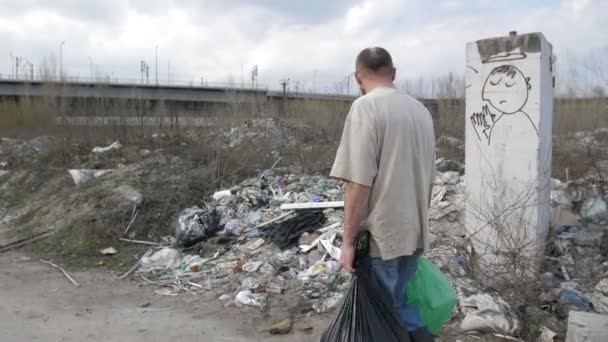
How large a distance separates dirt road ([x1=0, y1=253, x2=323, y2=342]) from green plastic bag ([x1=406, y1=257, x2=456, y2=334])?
5.36ft

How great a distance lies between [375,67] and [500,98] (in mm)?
2771

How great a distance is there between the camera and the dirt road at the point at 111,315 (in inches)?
174

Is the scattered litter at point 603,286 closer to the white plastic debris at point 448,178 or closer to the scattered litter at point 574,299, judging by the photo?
the scattered litter at point 574,299

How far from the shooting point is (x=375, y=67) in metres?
2.66

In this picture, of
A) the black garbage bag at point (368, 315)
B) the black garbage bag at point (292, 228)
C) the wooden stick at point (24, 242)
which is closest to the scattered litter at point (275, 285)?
the black garbage bag at point (292, 228)

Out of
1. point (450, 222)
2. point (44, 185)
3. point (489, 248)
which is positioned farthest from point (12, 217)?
point (489, 248)

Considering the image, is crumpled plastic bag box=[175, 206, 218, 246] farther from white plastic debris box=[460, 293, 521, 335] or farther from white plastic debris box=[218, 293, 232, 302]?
white plastic debris box=[460, 293, 521, 335]

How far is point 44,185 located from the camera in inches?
438

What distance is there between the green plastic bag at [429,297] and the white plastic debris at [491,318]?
1273 millimetres

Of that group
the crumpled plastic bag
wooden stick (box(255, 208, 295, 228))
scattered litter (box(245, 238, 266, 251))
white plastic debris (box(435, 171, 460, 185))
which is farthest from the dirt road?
white plastic debris (box(435, 171, 460, 185))

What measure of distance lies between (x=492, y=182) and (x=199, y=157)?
6.71 metres

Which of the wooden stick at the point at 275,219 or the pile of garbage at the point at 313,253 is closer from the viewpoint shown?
the pile of garbage at the point at 313,253

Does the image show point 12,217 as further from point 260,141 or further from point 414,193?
point 414,193

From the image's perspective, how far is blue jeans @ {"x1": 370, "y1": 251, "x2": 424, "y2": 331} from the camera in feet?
8.71
